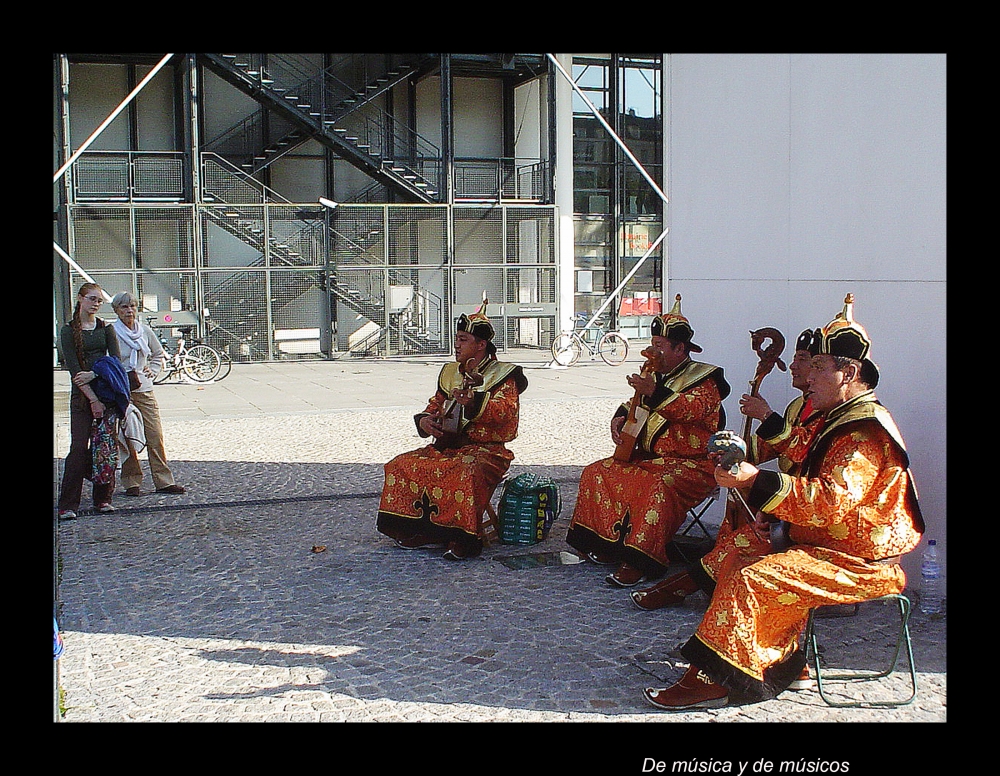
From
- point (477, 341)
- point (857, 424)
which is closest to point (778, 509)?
point (857, 424)

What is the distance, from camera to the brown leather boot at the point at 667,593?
5949 millimetres

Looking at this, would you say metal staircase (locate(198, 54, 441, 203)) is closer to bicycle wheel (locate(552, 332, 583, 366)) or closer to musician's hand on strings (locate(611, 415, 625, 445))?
bicycle wheel (locate(552, 332, 583, 366))

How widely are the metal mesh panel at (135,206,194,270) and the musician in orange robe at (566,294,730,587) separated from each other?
17475mm

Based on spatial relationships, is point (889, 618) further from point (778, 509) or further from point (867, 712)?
point (778, 509)

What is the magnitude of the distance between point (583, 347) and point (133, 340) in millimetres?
14756

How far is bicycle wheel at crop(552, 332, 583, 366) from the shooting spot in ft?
69.0

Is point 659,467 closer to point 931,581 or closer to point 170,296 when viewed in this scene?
point 931,581

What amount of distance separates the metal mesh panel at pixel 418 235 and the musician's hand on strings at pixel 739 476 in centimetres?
1974

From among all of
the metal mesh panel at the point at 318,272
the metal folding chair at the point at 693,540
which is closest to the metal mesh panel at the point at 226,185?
the metal mesh panel at the point at 318,272

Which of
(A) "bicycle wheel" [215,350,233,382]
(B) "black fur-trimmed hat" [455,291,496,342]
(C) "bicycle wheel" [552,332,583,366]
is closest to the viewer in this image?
(B) "black fur-trimmed hat" [455,291,496,342]

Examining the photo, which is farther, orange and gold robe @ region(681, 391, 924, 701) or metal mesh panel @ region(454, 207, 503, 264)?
metal mesh panel @ region(454, 207, 503, 264)

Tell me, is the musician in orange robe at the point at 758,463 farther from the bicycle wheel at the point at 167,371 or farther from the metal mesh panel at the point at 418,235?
the metal mesh panel at the point at 418,235

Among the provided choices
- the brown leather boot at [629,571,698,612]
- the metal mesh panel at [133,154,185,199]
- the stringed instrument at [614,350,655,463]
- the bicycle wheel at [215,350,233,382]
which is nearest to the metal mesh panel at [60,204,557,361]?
the metal mesh panel at [133,154,185,199]

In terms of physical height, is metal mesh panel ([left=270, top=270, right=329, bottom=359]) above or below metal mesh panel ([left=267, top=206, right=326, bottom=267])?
below
